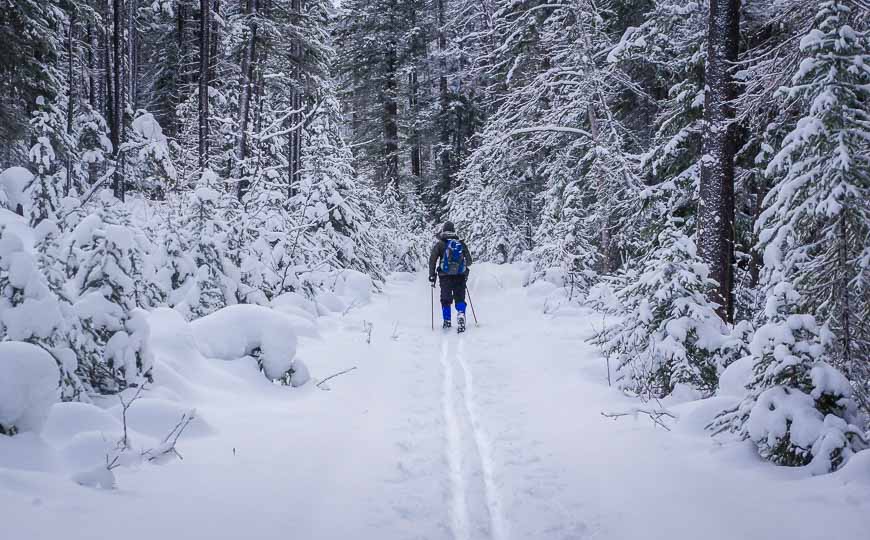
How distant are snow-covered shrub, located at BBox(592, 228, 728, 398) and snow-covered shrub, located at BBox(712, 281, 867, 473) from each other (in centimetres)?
135

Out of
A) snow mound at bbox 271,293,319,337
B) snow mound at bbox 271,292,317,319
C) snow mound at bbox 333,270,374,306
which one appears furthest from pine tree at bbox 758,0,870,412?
snow mound at bbox 333,270,374,306

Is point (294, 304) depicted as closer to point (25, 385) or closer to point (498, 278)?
point (25, 385)

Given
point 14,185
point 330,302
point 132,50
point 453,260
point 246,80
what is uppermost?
point 132,50

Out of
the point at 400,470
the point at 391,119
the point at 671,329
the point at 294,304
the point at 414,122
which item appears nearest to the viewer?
the point at 400,470

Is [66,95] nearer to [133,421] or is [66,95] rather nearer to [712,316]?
[133,421]

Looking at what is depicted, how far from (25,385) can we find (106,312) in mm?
1351

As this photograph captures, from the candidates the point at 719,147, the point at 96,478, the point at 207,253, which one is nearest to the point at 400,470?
the point at 96,478

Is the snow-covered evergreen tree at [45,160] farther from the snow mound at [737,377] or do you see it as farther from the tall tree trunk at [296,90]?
the snow mound at [737,377]

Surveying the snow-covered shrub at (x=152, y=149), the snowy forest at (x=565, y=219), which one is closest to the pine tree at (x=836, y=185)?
the snowy forest at (x=565, y=219)

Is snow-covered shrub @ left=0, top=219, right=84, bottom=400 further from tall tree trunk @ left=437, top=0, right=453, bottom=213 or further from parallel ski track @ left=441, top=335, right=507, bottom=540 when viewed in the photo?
tall tree trunk @ left=437, top=0, right=453, bottom=213

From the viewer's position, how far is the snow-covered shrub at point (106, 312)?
177 inches

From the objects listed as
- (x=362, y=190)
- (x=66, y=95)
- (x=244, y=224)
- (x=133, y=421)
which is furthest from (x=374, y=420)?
(x=66, y=95)

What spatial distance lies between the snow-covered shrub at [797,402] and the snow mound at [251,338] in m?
4.74

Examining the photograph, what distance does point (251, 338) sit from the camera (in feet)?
20.9
